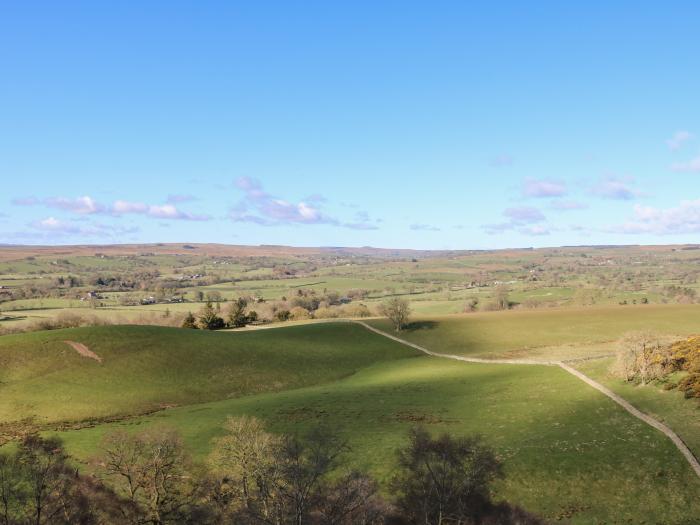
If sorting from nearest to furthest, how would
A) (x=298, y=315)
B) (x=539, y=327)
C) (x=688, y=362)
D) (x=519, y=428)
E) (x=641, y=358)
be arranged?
(x=519, y=428) → (x=688, y=362) → (x=641, y=358) → (x=539, y=327) → (x=298, y=315)

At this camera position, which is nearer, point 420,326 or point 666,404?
point 666,404

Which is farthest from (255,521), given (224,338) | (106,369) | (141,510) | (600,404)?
(224,338)

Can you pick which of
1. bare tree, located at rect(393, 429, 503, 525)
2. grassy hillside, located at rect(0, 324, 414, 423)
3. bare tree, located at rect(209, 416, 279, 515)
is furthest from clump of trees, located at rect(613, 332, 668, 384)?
grassy hillside, located at rect(0, 324, 414, 423)

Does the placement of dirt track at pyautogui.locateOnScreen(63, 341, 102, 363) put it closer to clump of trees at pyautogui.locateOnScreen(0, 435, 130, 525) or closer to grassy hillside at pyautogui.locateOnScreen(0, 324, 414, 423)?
grassy hillside at pyautogui.locateOnScreen(0, 324, 414, 423)

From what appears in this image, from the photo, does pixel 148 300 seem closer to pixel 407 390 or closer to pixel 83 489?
pixel 407 390

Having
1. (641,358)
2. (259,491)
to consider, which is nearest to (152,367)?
(259,491)

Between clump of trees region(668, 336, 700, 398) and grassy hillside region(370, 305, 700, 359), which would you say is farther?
grassy hillside region(370, 305, 700, 359)

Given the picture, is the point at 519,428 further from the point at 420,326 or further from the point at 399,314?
the point at 420,326
